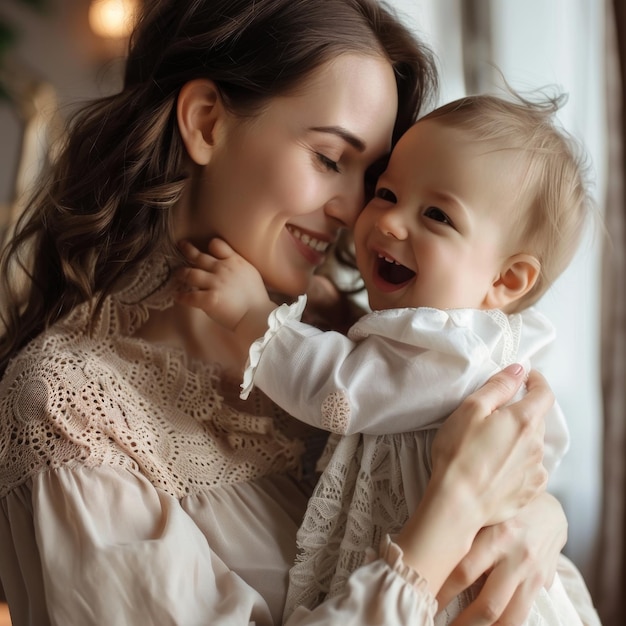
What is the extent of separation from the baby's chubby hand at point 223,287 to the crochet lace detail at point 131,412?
8 cm

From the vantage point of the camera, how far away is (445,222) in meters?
1.39

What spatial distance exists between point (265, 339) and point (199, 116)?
516 millimetres

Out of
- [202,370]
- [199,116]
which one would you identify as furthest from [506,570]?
[199,116]

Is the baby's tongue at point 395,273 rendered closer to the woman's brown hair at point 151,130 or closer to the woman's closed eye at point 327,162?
the woman's closed eye at point 327,162

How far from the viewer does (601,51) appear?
221cm

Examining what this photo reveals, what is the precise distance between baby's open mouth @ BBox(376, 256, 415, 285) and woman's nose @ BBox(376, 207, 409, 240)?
8 centimetres

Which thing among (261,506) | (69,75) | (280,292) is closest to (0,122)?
(69,75)

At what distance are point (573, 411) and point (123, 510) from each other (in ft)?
5.34

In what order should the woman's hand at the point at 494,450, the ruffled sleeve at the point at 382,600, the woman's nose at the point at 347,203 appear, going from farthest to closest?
1. the woman's nose at the point at 347,203
2. the woman's hand at the point at 494,450
3. the ruffled sleeve at the point at 382,600

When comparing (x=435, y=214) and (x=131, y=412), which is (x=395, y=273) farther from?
(x=131, y=412)

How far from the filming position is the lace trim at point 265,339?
130 centimetres

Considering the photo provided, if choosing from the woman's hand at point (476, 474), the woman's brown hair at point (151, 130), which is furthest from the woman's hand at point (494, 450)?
the woman's brown hair at point (151, 130)

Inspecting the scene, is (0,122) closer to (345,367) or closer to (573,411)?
(573,411)

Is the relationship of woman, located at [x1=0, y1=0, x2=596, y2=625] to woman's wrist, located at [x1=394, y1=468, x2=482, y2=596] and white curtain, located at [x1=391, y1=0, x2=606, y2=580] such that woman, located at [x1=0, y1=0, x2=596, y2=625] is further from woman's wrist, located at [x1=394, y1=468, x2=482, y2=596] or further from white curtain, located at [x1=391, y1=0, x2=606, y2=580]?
white curtain, located at [x1=391, y1=0, x2=606, y2=580]
